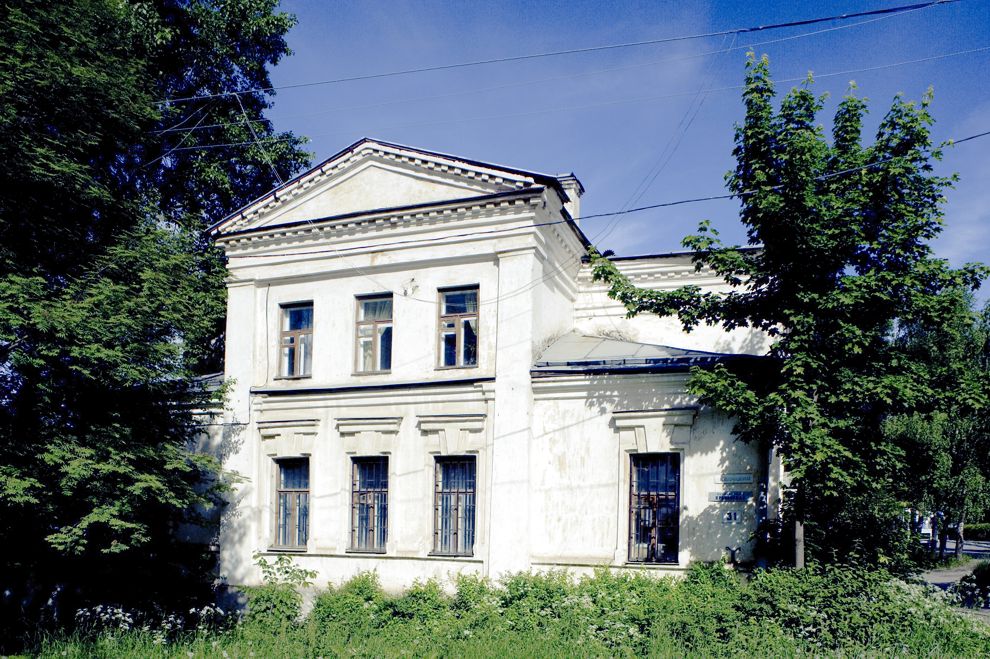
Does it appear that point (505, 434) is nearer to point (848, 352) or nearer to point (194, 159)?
point (848, 352)

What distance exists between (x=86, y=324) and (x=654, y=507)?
9.83 meters

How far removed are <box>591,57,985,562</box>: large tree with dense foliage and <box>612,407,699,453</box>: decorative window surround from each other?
4.69ft

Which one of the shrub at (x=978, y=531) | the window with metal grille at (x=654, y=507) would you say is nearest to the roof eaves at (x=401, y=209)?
the window with metal grille at (x=654, y=507)

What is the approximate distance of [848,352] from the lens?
1185 cm

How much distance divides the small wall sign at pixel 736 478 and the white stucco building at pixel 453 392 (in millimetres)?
37

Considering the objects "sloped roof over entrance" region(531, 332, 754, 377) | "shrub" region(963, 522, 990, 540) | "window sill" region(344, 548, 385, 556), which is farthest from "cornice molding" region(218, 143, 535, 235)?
"shrub" region(963, 522, 990, 540)

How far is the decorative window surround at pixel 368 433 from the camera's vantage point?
16.2 m

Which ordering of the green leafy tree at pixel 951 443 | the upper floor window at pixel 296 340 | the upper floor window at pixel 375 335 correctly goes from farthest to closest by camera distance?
the green leafy tree at pixel 951 443 < the upper floor window at pixel 296 340 < the upper floor window at pixel 375 335

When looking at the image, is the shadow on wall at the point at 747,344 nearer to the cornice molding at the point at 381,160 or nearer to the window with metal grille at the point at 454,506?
the cornice molding at the point at 381,160

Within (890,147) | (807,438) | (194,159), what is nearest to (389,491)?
(807,438)

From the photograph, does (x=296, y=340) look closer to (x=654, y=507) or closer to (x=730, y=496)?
(x=654, y=507)

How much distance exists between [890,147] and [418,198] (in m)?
8.71

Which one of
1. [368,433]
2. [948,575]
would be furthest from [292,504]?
[948,575]

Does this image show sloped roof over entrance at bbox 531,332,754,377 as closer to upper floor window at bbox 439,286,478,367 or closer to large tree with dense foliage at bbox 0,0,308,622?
upper floor window at bbox 439,286,478,367
